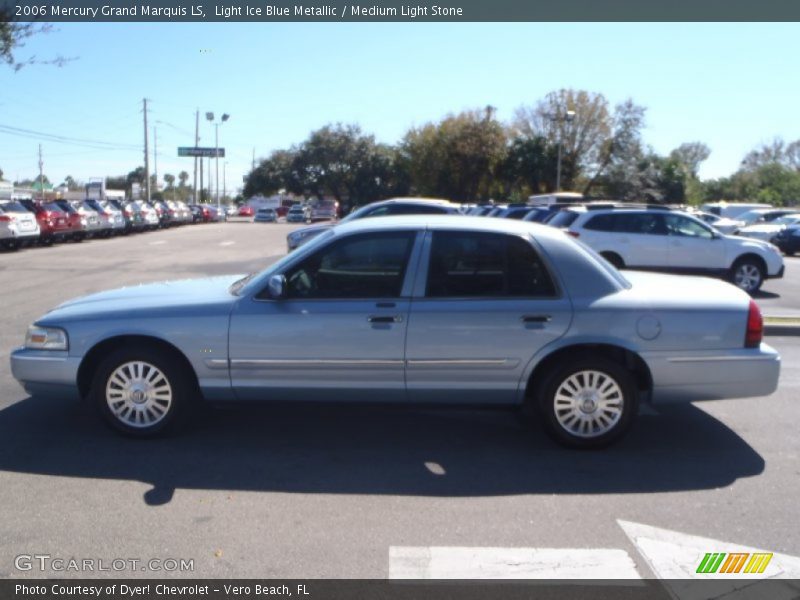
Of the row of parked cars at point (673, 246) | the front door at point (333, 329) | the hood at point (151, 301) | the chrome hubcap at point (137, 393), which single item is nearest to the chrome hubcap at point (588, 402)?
the front door at point (333, 329)

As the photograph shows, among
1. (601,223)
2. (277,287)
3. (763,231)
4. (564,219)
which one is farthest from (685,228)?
(763,231)

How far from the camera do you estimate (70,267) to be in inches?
799

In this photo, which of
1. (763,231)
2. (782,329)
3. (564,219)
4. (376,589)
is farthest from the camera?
(763,231)

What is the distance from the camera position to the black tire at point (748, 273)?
15.9 meters

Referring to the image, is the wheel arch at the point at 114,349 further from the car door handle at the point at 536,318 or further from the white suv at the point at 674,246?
the white suv at the point at 674,246

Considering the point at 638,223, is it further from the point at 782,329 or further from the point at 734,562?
the point at 734,562

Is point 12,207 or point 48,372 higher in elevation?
point 12,207

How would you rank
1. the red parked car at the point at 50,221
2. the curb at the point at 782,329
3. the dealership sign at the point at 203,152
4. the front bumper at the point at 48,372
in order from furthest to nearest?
the dealership sign at the point at 203,152
the red parked car at the point at 50,221
the curb at the point at 782,329
the front bumper at the point at 48,372

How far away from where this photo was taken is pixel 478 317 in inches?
232

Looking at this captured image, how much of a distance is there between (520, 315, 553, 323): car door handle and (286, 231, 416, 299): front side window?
2.99 feet

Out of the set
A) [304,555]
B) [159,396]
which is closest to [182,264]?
[159,396]

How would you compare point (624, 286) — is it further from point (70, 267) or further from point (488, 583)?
point (70, 267)

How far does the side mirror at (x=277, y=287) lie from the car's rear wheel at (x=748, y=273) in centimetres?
1222

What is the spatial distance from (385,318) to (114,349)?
2.02 meters
